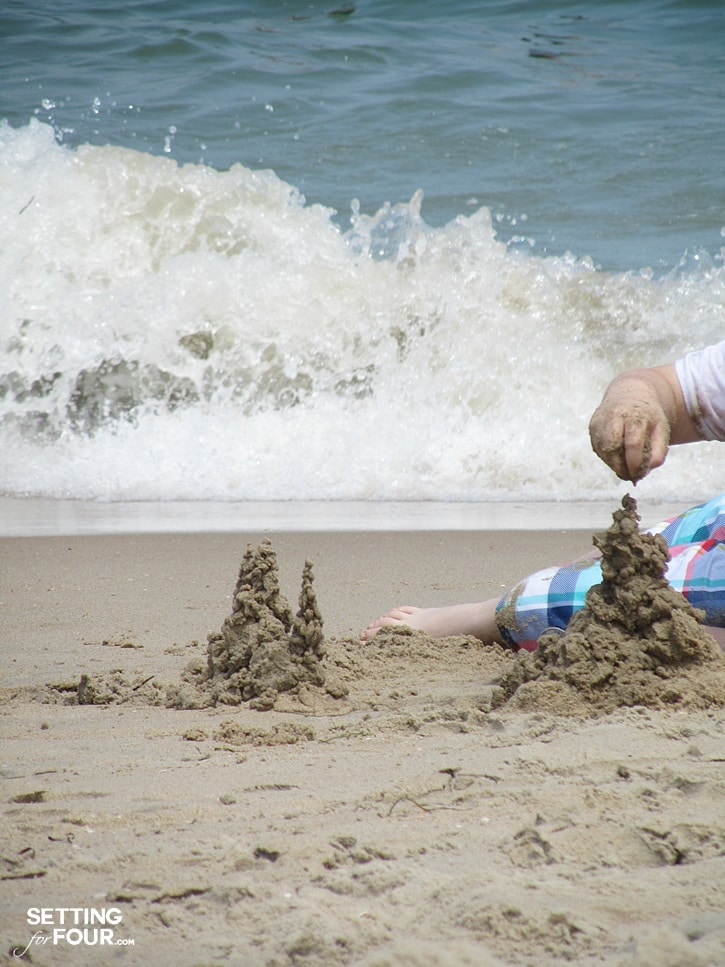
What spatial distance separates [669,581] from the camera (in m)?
2.35

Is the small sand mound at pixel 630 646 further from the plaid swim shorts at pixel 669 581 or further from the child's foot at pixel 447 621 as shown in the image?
the child's foot at pixel 447 621

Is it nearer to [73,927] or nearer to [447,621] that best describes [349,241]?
[447,621]

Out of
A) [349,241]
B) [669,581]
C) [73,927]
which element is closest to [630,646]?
[669,581]

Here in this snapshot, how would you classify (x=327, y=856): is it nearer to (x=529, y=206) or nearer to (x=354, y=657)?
(x=354, y=657)

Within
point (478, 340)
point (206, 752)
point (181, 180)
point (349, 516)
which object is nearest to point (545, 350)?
point (478, 340)

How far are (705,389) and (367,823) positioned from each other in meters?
1.21

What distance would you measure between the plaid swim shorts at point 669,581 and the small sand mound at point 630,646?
313mm

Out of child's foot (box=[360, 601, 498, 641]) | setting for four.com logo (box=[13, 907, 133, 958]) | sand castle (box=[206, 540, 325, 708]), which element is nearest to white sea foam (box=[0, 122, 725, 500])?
child's foot (box=[360, 601, 498, 641])

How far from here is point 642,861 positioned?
1.35m

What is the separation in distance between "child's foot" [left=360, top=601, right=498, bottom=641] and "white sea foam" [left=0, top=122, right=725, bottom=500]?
2680mm

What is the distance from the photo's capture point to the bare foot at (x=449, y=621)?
2.74 m

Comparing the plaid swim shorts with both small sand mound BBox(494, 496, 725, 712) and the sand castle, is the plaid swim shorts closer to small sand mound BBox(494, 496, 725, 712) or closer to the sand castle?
small sand mound BBox(494, 496, 725, 712)

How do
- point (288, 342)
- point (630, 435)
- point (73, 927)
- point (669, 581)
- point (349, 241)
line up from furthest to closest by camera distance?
1. point (349, 241)
2. point (288, 342)
3. point (669, 581)
4. point (630, 435)
5. point (73, 927)

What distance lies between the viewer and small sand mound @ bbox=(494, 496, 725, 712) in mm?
1993
